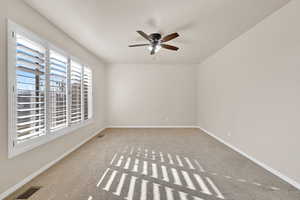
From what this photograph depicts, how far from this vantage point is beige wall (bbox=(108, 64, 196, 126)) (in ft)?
19.1

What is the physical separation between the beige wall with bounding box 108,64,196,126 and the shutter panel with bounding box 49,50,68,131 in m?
2.83

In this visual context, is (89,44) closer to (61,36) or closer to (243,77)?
(61,36)

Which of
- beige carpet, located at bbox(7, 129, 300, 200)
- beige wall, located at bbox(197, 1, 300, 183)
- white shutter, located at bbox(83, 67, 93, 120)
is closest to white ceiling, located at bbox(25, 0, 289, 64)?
beige wall, located at bbox(197, 1, 300, 183)

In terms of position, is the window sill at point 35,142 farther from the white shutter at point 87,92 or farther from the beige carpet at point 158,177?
the white shutter at point 87,92

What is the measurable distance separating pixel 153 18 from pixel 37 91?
7.67 feet

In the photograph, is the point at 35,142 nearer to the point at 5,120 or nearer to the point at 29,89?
the point at 5,120

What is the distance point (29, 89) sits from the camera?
2088mm

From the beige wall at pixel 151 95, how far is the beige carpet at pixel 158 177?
248 cm

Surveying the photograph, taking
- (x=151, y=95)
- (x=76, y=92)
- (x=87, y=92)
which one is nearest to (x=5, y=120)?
(x=76, y=92)

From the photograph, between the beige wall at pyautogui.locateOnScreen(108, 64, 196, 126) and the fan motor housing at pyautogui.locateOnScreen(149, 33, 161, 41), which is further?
the beige wall at pyautogui.locateOnScreen(108, 64, 196, 126)

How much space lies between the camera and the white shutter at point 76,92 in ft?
10.9

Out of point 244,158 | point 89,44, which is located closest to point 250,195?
point 244,158

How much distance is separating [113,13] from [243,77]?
3.01m

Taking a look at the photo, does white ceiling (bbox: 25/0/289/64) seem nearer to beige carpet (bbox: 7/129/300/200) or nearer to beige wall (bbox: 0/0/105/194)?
beige wall (bbox: 0/0/105/194)
